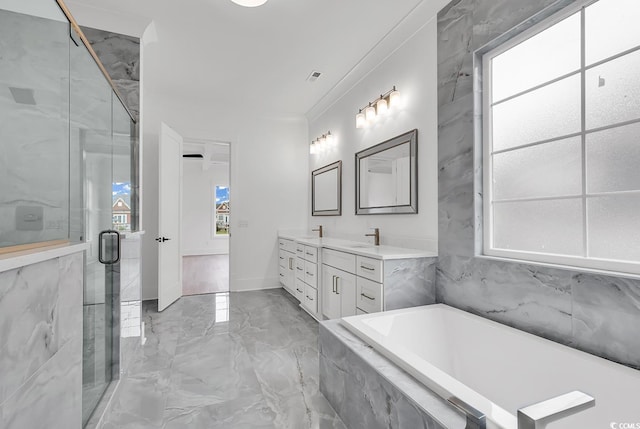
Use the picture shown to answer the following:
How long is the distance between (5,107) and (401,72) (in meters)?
2.67

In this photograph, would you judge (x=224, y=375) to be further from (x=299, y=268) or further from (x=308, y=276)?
(x=299, y=268)

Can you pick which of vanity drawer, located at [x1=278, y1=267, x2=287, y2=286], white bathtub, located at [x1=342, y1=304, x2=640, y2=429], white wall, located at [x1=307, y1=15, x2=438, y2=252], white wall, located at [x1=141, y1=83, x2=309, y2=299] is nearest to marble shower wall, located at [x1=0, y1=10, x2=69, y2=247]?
white bathtub, located at [x1=342, y1=304, x2=640, y2=429]

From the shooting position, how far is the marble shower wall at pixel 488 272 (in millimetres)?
1316

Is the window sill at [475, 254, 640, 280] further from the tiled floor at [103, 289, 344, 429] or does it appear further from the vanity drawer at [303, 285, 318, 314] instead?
the vanity drawer at [303, 285, 318, 314]

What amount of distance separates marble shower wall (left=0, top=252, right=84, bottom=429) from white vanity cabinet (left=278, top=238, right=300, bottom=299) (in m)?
2.67

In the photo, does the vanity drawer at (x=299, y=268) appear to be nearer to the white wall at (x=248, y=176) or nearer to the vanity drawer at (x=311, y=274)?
the vanity drawer at (x=311, y=274)

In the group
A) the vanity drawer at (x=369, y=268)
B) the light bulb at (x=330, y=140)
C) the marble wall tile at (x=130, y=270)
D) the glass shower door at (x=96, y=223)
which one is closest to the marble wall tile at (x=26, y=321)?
the glass shower door at (x=96, y=223)

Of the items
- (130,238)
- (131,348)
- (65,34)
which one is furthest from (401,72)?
(131,348)

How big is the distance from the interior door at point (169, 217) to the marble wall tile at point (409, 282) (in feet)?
8.68

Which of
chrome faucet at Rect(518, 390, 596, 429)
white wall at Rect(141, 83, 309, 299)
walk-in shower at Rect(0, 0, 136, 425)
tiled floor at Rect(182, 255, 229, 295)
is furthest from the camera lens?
tiled floor at Rect(182, 255, 229, 295)

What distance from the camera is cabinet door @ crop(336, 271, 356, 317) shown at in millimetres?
2518

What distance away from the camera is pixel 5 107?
1.11 metres

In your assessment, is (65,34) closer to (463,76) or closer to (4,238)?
(4,238)

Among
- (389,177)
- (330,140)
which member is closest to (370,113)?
(389,177)
